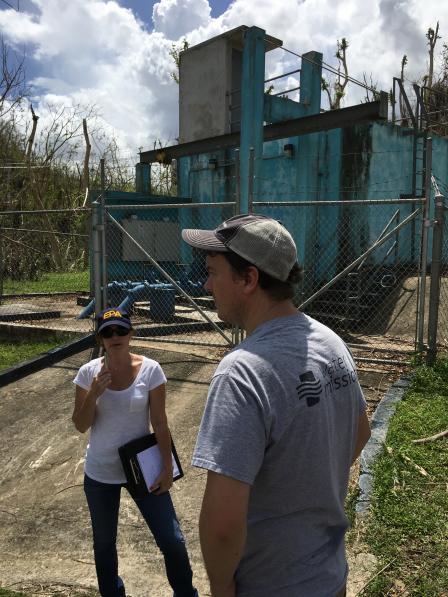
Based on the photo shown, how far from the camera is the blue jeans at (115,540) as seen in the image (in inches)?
104

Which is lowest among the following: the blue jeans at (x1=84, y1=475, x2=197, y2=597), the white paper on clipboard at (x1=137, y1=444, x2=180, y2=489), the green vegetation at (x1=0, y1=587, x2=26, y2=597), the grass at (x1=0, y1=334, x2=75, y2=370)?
the green vegetation at (x1=0, y1=587, x2=26, y2=597)

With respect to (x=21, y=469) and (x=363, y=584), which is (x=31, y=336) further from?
(x=363, y=584)

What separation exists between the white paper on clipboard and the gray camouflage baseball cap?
161 cm

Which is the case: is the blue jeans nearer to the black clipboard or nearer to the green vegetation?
the black clipboard

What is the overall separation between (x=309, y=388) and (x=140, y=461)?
1.66 metres

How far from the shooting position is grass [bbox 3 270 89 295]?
14914 millimetres

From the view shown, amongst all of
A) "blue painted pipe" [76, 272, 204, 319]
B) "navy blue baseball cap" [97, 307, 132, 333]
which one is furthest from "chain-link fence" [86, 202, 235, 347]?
"navy blue baseball cap" [97, 307, 132, 333]

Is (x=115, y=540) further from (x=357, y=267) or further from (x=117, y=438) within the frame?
(x=357, y=267)

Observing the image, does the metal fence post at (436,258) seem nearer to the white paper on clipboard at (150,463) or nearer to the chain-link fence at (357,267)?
the chain-link fence at (357,267)

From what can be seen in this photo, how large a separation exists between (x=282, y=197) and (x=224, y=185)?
8.11ft

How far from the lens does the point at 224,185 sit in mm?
14500

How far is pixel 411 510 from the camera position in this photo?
3473mm

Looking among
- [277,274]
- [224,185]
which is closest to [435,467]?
[277,274]

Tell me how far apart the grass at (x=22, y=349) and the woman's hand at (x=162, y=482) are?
226 inches
